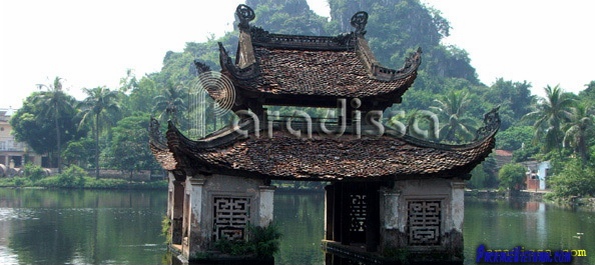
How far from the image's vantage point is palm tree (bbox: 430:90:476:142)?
73.6m

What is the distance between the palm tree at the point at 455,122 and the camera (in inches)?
2896

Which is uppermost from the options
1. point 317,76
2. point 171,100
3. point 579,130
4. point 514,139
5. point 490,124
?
point 171,100

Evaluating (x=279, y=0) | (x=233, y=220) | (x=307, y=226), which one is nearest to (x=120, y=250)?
(x=233, y=220)

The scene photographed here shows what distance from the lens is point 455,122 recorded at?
73.8 meters

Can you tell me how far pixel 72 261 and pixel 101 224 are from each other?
14.6m

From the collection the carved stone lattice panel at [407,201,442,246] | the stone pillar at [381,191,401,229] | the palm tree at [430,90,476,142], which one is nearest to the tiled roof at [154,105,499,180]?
the stone pillar at [381,191,401,229]

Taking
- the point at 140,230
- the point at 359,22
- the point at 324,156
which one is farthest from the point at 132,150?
the point at 324,156

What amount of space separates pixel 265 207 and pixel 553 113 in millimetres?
53318

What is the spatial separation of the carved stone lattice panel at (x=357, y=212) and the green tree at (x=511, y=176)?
2187 inches

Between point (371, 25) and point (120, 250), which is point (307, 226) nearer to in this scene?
point (120, 250)

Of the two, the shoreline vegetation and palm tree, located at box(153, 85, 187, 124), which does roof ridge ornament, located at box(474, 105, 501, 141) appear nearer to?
the shoreline vegetation

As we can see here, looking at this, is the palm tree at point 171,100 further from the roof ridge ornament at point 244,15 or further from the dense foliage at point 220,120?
the roof ridge ornament at point 244,15

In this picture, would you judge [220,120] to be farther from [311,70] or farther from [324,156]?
[324,156]

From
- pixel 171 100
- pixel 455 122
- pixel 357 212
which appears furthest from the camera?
pixel 171 100
